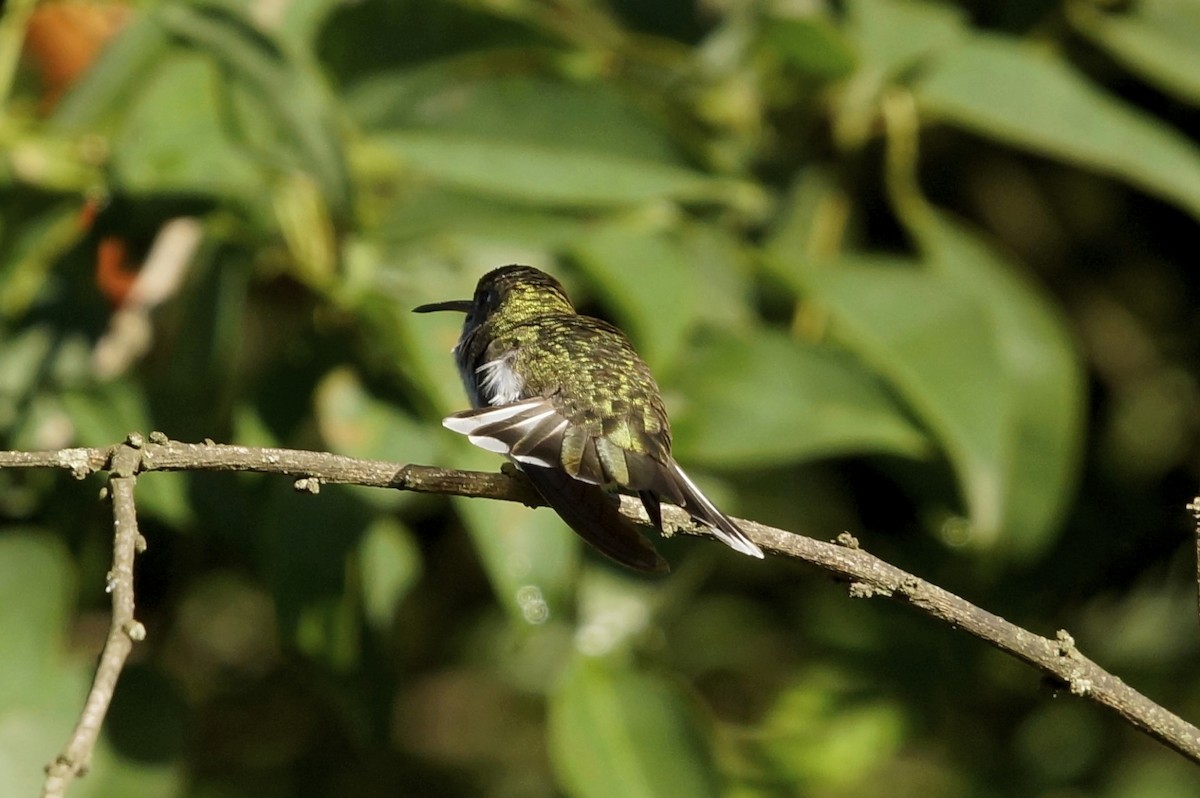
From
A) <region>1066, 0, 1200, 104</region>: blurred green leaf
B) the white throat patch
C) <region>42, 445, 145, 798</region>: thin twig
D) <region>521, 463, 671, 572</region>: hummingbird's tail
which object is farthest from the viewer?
<region>1066, 0, 1200, 104</region>: blurred green leaf

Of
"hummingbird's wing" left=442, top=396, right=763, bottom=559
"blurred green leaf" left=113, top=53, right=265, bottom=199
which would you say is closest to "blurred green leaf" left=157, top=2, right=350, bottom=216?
"blurred green leaf" left=113, top=53, right=265, bottom=199

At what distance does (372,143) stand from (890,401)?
1021mm

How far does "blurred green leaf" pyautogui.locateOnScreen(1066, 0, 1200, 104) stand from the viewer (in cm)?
287

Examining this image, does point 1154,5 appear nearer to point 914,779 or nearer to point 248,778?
point 914,779

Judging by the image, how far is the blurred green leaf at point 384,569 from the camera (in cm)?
246

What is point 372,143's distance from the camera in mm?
2625

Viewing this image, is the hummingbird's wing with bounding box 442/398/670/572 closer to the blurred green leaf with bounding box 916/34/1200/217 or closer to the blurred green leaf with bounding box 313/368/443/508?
the blurred green leaf with bounding box 313/368/443/508

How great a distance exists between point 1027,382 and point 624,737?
1059 mm

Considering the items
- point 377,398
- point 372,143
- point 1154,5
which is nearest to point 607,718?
point 377,398

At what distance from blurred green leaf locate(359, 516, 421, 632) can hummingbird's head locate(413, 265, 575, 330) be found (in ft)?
1.28

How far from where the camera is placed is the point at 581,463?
5.97ft

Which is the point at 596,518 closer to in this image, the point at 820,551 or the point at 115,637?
the point at 820,551

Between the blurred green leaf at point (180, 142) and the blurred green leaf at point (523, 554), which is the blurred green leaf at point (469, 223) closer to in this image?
the blurred green leaf at point (180, 142)

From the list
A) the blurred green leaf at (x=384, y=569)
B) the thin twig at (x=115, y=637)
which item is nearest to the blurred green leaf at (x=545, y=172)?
the blurred green leaf at (x=384, y=569)
